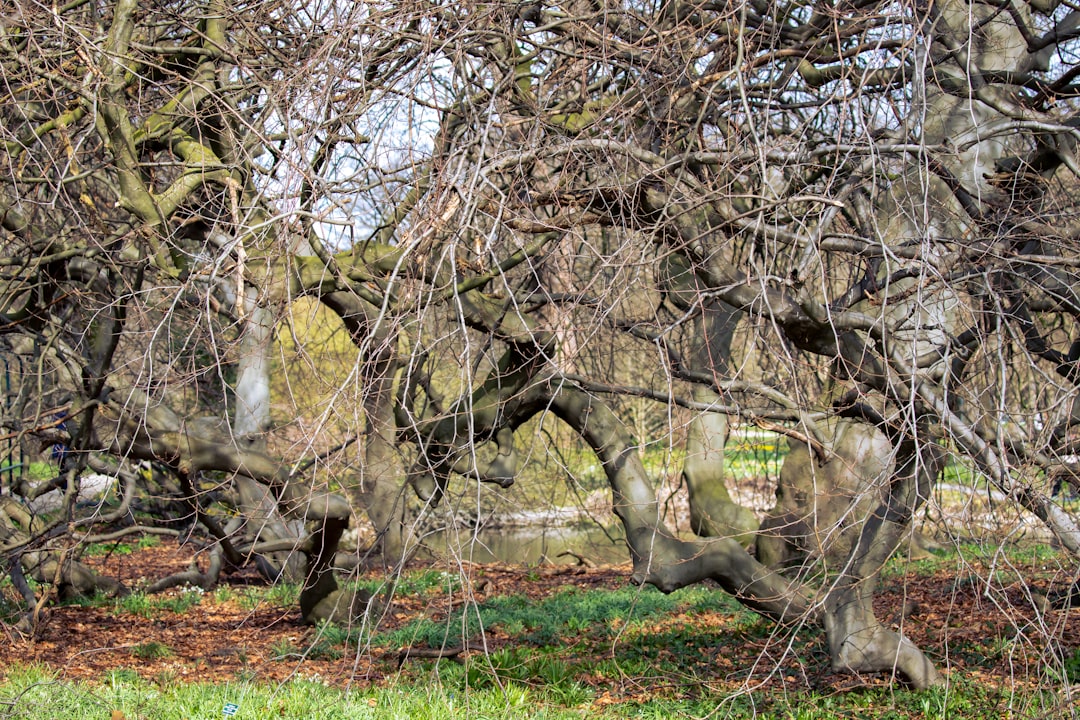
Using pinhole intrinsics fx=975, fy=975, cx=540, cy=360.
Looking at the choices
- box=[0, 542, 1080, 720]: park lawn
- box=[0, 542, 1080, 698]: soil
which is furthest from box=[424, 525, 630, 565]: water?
box=[0, 542, 1080, 698]: soil

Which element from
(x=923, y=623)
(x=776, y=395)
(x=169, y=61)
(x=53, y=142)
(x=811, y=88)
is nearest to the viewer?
(x=776, y=395)

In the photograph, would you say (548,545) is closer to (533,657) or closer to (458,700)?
(533,657)

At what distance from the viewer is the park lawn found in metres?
4.49

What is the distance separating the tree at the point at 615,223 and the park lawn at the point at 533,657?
→ 51cm

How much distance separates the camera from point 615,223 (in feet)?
14.8

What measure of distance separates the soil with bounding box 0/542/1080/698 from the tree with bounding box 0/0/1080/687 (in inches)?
28.8

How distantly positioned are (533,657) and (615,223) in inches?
142

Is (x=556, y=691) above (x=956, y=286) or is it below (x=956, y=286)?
below

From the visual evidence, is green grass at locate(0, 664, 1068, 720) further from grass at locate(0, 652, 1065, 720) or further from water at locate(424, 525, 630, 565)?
water at locate(424, 525, 630, 565)

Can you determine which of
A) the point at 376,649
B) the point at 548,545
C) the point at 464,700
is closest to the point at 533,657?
the point at 376,649

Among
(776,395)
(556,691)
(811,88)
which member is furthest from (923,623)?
(811,88)

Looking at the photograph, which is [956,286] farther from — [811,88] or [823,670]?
[823,670]

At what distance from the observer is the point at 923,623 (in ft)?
26.0

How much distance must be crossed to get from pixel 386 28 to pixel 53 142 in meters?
3.71
